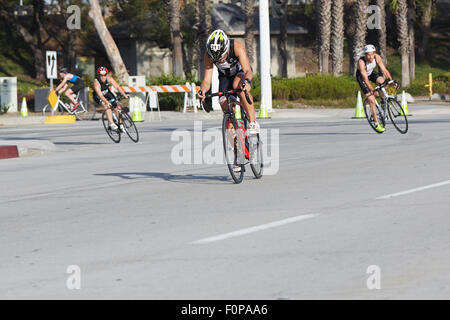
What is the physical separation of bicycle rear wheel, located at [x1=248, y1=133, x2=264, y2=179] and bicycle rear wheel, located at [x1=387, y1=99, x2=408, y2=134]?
819 cm

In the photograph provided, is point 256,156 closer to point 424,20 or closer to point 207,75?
point 207,75

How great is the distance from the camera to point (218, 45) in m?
11.7

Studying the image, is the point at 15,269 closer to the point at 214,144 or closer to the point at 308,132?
the point at 214,144

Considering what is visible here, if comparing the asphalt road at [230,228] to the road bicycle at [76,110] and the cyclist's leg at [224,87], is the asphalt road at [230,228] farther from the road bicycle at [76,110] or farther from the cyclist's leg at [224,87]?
the road bicycle at [76,110]

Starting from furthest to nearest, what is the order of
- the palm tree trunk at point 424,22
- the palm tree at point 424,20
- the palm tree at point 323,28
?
the palm tree trunk at point 424,22 → the palm tree at point 424,20 → the palm tree at point 323,28

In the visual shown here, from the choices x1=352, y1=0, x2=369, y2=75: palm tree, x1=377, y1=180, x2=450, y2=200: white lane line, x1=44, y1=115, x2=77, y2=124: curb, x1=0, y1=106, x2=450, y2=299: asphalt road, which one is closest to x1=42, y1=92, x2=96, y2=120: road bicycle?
x1=44, y1=115, x2=77, y2=124: curb

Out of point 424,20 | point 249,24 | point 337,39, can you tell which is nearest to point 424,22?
point 424,20

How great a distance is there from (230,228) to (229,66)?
390 centimetres

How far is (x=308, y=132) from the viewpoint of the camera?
23203 millimetres

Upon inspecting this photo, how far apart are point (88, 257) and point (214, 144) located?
1310cm

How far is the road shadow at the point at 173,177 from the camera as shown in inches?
511

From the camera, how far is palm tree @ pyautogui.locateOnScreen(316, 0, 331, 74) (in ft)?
154

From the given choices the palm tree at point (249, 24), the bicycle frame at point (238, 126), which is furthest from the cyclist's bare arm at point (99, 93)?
the palm tree at point (249, 24)

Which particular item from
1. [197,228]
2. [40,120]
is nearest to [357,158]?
[197,228]
